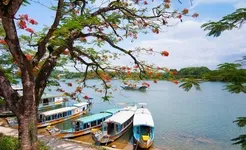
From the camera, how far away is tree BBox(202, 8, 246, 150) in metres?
2.95

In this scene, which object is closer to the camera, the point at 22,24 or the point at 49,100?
the point at 22,24

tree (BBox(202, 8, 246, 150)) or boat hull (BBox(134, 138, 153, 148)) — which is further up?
tree (BBox(202, 8, 246, 150))

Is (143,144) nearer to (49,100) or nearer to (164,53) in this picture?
(164,53)

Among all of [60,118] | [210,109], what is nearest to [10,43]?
[60,118]

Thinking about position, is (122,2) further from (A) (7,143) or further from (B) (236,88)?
(A) (7,143)

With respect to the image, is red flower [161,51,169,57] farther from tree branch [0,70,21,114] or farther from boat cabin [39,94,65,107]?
boat cabin [39,94,65,107]

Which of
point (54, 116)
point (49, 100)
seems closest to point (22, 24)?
point (54, 116)

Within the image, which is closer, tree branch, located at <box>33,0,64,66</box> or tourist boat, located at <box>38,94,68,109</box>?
tree branch, located at <box>33,0,64,66</box>

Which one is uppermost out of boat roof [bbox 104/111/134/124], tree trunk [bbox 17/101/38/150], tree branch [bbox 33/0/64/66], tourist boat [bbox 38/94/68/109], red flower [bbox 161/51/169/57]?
tree branch [bbox 33/0/64/66]

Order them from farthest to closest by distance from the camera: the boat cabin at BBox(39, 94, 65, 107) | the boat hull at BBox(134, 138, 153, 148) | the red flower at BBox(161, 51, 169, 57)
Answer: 1. the boat cabin at BBox(39, 94, 65, 107)
2. the boat hull at BBox(134, 138, 153, 148)
3. the red flower at BBox(161, 51, 169, 57)

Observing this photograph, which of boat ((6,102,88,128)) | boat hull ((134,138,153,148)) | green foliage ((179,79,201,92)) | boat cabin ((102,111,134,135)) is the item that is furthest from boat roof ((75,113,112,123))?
green foliage ((179,79,201,92))

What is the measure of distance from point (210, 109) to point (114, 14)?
23051mm

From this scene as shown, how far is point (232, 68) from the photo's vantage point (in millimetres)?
3049

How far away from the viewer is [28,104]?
4.83m
